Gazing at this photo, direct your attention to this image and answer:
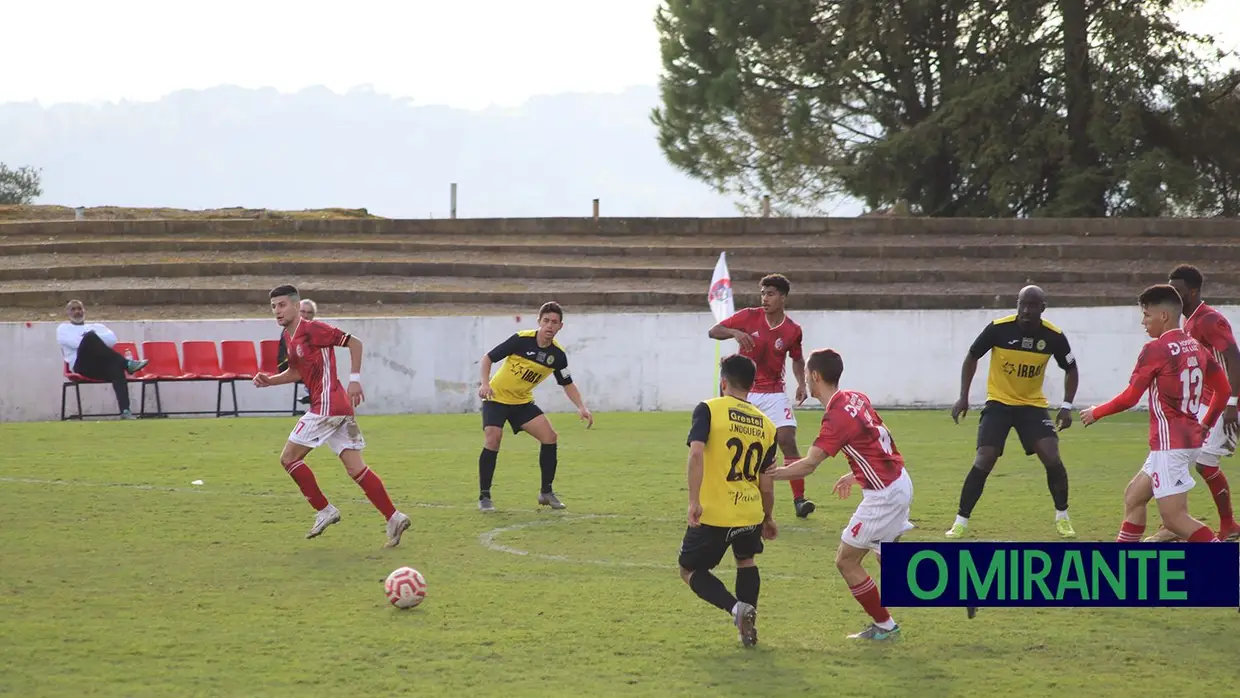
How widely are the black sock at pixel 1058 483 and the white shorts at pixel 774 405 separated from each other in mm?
2341

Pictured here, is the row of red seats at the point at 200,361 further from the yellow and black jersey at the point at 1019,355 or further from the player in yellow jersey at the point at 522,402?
the yellow and black jersey at the point at 1019,355

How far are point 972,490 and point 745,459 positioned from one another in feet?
14.0

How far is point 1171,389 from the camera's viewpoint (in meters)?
9.04

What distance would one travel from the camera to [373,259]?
3431cm

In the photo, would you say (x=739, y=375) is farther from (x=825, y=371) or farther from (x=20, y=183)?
(x=20, y=183)

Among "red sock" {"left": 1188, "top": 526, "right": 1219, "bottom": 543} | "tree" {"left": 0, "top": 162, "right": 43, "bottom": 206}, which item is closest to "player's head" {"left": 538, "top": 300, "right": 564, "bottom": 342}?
"red sock" {"left": 1188, "top": 526, "right": 1219, "bottom": 543}

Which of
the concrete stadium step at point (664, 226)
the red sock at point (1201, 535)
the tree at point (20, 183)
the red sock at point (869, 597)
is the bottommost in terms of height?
the red sock at point (869, 597)

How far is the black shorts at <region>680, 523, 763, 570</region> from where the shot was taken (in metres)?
7.64

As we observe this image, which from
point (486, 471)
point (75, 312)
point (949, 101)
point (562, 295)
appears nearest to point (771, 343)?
point (486, 471)

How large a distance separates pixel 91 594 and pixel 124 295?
2243 cm

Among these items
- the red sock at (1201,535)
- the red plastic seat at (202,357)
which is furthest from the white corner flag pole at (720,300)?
the red sock at (1201,535)

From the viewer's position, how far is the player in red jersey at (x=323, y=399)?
10969 mm

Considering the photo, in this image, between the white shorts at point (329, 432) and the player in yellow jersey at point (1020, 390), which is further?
the player in yellow jersey at point (1020, 390)

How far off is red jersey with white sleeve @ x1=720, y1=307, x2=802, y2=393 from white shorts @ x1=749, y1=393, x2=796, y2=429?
2.1 inches
